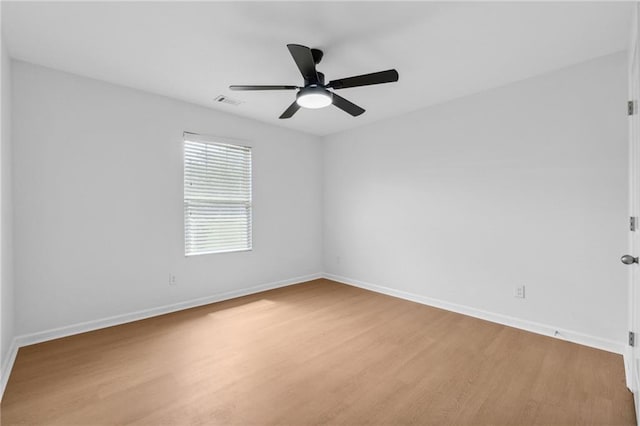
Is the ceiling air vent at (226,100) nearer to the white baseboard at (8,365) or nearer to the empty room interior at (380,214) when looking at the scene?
the empty room interior at (380,214)

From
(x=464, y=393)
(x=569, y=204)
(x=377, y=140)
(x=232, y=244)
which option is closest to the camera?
(x=464, y=393)

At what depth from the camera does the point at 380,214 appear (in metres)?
4.42

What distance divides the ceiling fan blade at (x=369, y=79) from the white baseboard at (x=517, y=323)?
2725mm

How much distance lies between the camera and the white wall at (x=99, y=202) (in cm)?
Result: 270

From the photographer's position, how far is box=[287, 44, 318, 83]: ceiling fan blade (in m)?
1.93

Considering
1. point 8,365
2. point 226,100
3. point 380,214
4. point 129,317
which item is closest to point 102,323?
point 129,317

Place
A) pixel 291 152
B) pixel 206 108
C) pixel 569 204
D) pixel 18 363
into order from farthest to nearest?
pixel 291 152 < pixel 206 108 < pixel 569 204 < pixel 18 363

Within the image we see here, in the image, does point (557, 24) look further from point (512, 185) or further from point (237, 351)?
point (237, 351)

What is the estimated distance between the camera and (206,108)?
3844 mm

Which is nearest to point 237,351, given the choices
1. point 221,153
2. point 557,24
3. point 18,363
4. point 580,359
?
point 18,363

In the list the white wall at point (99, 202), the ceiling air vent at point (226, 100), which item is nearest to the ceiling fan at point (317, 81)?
the ceiling air vent at point (226, 100)

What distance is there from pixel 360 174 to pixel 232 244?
7.30ft

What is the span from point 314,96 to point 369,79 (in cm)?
47

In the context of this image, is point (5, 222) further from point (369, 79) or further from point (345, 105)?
point (369, 79)
